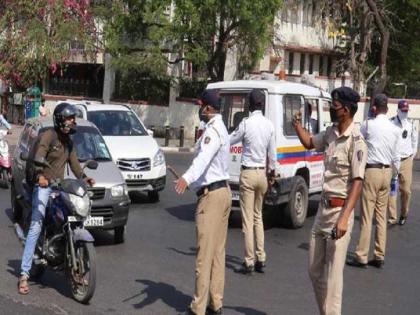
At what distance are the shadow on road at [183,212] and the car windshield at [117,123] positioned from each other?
76.6 inches

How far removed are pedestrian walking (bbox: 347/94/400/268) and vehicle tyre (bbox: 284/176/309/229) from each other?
7.66 ft

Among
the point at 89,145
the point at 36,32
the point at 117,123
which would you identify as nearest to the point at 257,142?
the point at 89,145

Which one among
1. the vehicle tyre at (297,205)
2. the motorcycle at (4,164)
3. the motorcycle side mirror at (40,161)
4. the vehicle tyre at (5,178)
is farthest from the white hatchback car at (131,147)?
the motorcycle side mirror at (40,161)

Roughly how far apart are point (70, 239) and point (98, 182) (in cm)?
290

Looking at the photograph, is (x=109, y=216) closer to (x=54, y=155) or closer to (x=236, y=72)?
(x=54, y=155)

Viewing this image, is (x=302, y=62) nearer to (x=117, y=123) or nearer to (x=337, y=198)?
(x=117, y=123)

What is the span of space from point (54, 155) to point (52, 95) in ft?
103

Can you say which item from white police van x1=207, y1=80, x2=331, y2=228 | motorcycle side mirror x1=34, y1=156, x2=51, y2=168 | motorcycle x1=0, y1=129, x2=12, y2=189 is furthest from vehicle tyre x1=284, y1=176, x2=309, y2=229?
motorcycle x1=0, y1=129, x2=12, y2=189

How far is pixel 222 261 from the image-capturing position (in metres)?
6.55

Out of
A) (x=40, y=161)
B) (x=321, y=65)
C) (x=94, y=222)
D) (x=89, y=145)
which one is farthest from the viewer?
(x=321, y=65)

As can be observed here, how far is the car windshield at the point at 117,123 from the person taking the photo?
46.8 feet

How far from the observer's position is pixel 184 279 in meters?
7.99

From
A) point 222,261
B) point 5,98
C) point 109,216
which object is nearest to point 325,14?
point 5,98

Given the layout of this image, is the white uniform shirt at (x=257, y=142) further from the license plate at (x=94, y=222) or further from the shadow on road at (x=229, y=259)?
the license plate at (x=94, y=222)
